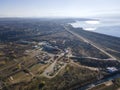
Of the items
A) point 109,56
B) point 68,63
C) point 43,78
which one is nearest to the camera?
point 43,78

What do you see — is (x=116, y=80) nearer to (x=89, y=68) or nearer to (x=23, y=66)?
(x=89, y=68)

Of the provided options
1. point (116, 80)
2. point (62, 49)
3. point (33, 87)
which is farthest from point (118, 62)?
point (33, 87)

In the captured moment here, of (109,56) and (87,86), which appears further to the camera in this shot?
(109,56)

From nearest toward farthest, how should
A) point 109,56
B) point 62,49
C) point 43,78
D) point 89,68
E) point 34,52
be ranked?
point 43,78 → point 89,68 → point 109,56 → point 34,52 → point 62,49

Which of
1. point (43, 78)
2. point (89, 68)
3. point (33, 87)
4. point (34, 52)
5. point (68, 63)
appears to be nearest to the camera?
point (33, 87)

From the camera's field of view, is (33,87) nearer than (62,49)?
Yes

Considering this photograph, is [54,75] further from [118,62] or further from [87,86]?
[118,62]

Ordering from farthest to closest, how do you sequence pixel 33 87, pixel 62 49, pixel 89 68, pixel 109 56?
pixel 62 49 → pixel 109 56 → pixel 89 68 → pixel 33 87

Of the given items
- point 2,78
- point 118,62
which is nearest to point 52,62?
point 2,78
